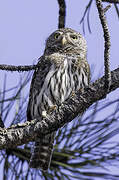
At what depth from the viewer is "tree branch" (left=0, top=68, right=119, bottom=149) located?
6.47 feet

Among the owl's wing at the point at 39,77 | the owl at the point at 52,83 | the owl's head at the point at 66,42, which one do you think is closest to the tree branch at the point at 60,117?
the owl at the point at 52,83

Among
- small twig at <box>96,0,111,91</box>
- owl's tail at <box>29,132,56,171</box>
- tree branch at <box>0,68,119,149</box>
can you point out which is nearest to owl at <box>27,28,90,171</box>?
owl's tail at <box>29,132,56,171</box>

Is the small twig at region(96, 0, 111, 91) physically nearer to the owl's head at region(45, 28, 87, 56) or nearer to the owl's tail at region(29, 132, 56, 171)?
the owl's tail at region(29, 132, 56, 171)

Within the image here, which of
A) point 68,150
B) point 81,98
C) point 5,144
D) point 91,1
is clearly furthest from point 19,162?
point 91,1

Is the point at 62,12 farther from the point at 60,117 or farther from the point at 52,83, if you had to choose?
the point at 52,83

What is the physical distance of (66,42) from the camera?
13.3 ft

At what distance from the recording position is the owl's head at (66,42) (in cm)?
396

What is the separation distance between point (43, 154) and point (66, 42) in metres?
1.33

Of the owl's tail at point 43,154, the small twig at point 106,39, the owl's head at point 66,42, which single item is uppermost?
the owl's head at point 66,42

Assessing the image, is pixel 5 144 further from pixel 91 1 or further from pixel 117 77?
pixel 91 1

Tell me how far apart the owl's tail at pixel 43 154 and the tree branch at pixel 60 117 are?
59 cm

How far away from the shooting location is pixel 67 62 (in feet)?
11.4

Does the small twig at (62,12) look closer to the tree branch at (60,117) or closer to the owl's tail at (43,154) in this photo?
the tree branch at (60,117)

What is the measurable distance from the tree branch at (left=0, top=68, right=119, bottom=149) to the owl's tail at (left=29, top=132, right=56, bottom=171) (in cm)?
59
